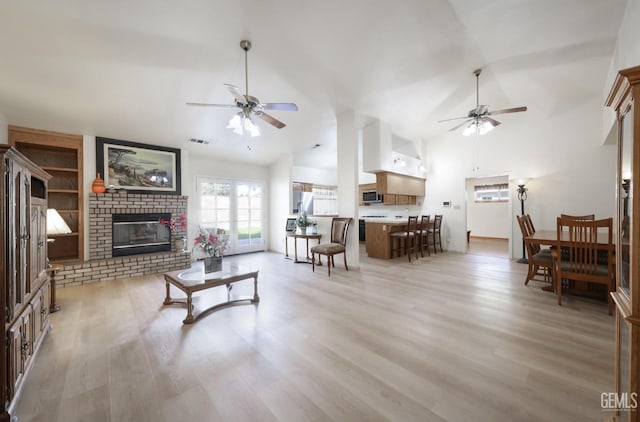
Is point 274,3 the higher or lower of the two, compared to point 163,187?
higher

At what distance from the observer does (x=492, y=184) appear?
808 centimetres

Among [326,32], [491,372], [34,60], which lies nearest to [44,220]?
[34,60]

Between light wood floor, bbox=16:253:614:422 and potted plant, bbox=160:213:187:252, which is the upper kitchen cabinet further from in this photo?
potted plant, bbox=160:213:187:252

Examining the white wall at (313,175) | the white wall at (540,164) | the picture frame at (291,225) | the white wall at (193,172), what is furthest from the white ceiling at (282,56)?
the picture frame at (291,225)

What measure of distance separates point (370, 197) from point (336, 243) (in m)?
3.73

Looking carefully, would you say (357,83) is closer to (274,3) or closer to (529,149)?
(274,3)

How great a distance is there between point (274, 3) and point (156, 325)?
341 centimetres

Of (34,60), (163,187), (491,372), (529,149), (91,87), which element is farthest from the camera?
(529,149)

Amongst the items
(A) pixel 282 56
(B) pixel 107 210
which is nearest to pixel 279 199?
(B) pixel 107 210

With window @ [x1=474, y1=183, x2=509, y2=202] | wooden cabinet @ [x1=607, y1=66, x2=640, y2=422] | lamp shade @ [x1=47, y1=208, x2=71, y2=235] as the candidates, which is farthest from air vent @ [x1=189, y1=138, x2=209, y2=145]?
window @ [x1=474, y1=183, x2=509, y2=202]

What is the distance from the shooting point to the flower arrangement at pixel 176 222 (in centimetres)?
499

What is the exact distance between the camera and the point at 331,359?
5.96ft

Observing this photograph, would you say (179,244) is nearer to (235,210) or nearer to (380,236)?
(235,210)

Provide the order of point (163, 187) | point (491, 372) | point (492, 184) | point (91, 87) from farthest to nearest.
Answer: point (492, 184) < point (163, 187) < point (91, 87) < point (491, 372)
